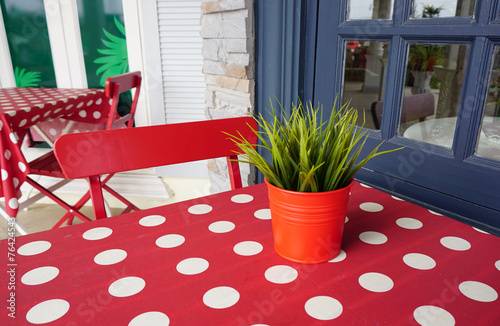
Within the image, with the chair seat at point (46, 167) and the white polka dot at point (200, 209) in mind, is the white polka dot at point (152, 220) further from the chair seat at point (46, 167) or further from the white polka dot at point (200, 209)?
the chair seat at point (46, 167)

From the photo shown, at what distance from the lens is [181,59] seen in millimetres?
2266

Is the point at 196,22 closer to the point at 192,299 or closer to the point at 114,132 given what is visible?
the point at 114,132

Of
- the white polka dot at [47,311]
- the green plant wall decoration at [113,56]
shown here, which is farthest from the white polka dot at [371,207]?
the green plant wall decoration at [113,56]

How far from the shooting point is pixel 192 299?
1.78 ft

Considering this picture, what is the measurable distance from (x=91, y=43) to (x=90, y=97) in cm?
57

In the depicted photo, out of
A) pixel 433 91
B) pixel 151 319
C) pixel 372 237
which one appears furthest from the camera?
pixel 433 91

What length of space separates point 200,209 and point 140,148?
27cm

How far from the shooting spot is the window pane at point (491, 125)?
896mm

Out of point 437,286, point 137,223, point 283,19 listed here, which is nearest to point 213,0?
point 283,19

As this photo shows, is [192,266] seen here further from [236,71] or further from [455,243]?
[236,71]

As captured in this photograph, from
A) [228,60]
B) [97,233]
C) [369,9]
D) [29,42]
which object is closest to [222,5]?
[228,60]

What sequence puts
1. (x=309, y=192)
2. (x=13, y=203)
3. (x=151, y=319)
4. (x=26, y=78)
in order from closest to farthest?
1. (x=151, y=319)
2. (x=309, y=192)
3. (x=13, y=203)
4. (x=26, y=78)

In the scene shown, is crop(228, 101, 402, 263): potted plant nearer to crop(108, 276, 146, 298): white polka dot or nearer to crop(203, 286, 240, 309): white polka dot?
crop(203, 286, 240, 309): white polka dot

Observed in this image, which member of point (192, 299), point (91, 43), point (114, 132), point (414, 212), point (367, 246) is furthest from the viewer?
point (91, 43)
